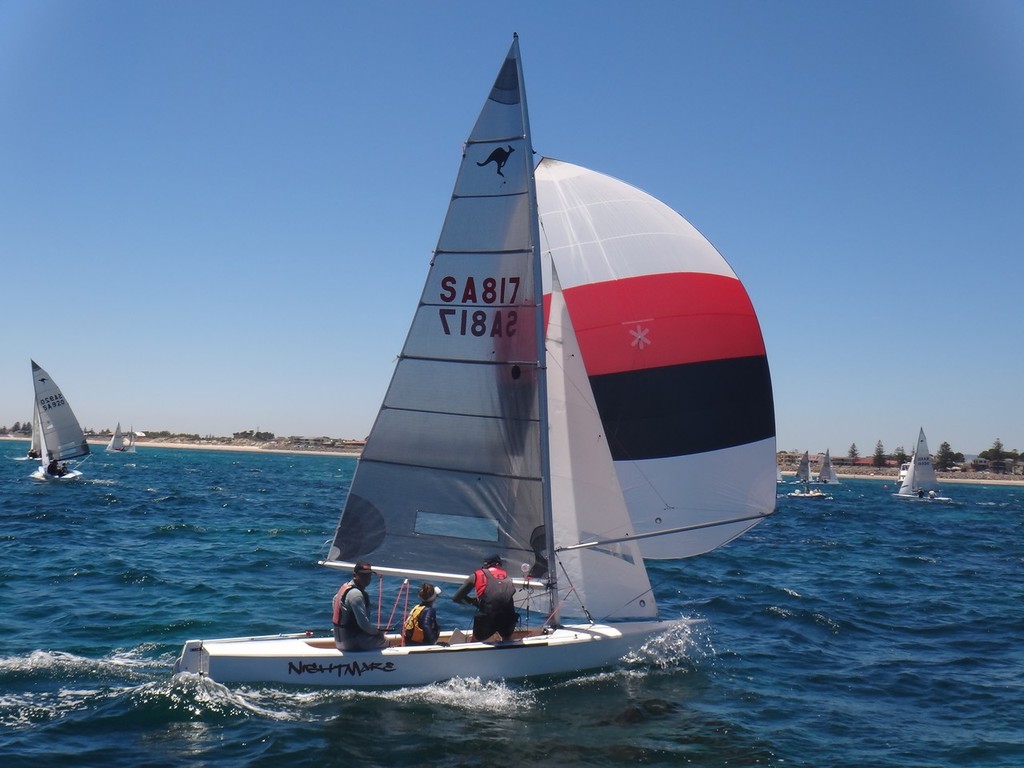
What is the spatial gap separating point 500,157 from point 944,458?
163571 millimetres

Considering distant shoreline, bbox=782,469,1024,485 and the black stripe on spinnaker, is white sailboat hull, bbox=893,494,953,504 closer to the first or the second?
the black stripe on spinnaker

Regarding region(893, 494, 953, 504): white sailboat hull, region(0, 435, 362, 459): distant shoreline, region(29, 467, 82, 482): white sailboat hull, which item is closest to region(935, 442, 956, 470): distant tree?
region(893, 494, 953, 504): white sailboat hull

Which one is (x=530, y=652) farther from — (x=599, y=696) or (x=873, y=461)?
(x=873, y=461)

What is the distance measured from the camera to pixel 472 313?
1131 centimetres

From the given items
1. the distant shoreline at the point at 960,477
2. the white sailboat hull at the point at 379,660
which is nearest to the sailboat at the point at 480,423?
the white sailboat hull at the point at 379,660

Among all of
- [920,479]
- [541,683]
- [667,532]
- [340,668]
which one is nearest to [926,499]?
[920,479]

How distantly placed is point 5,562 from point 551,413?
47.5 feet

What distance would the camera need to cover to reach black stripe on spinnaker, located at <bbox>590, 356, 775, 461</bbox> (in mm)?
12938

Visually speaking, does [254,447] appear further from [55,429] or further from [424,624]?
[424,624]

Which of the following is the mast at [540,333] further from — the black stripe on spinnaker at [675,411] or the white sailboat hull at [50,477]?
the white sailboat hull at [50,477]

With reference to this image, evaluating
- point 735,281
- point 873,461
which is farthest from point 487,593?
point 873,461

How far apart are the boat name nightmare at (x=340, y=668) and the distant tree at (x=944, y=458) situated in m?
159

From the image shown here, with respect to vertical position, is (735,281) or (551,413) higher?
(735,281)

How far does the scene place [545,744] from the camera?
865 centimetres
